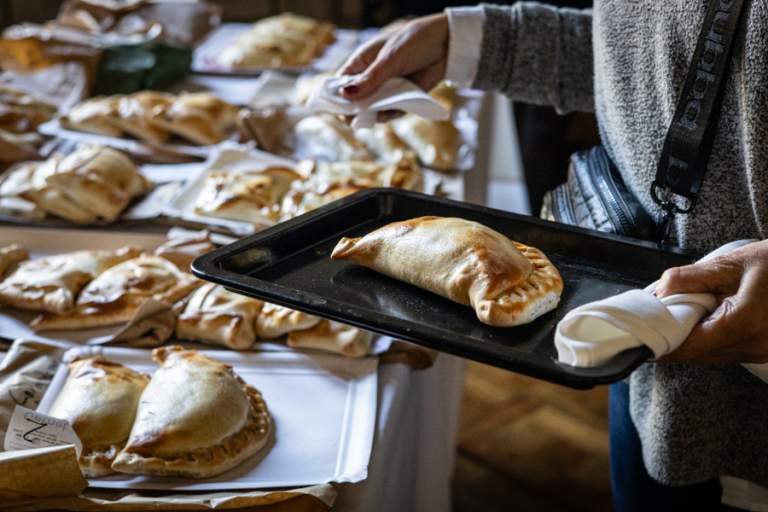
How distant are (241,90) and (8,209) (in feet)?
2.75

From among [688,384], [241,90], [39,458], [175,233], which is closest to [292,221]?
[39,458]

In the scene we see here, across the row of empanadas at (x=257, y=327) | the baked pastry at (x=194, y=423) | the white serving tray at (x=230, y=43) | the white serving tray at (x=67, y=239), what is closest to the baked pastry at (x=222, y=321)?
the row of empanadas at (x=257, y=327)

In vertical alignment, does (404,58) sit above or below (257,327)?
above

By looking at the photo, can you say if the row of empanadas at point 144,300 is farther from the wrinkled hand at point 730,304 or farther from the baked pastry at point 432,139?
the baked pastry at point 432,139

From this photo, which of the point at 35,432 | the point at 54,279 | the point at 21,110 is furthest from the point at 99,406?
the point at 21,110

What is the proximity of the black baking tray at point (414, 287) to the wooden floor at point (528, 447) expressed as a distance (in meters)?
1.11

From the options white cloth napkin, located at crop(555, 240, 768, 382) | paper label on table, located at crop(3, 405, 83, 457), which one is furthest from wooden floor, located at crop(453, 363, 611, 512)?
white cloth napkin, located at crop(555, 240, 768, 382)

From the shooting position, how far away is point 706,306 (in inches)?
27.0

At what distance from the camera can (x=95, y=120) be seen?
181 centimetres

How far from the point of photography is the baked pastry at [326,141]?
5.67 feet

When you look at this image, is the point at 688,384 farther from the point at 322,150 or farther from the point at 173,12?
the point at 173,12

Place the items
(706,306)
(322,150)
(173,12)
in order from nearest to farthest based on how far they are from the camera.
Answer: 1. (706,306)
2. (322,150)
3. (173,12)

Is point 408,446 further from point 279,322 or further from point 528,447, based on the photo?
point 528,447

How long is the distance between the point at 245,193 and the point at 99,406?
0.64 m
